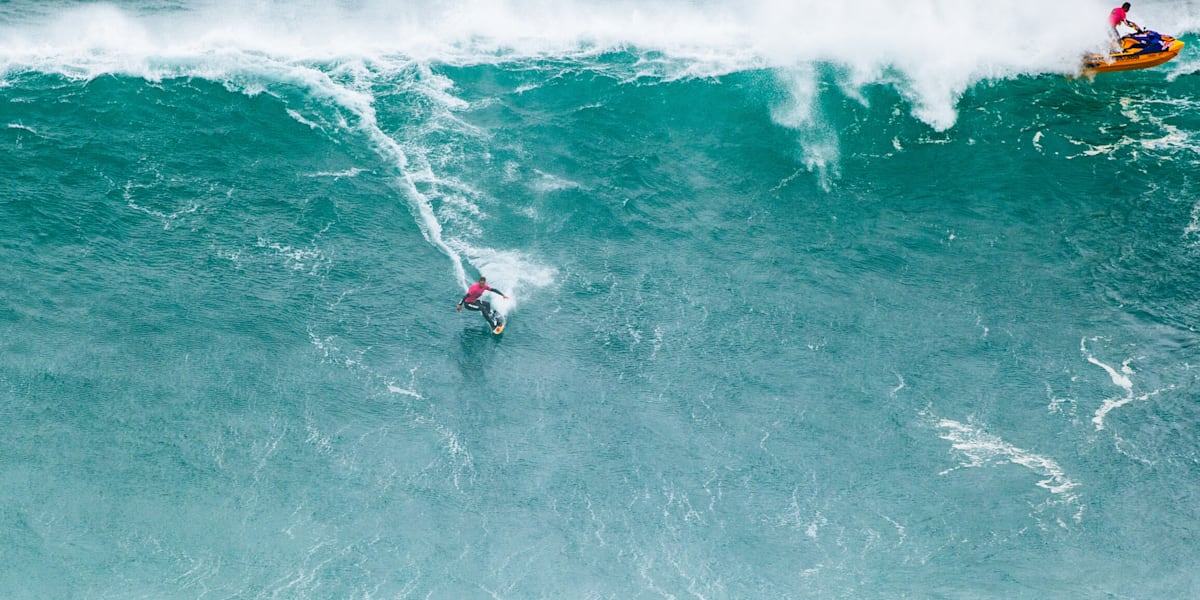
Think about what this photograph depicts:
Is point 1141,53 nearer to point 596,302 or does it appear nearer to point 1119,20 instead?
point 1119,20

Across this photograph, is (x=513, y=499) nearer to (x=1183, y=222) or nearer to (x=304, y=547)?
(x=304, y=547)

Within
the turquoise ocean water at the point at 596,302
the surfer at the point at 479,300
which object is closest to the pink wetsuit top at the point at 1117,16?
the turquoise ocean water at the point at 596,302

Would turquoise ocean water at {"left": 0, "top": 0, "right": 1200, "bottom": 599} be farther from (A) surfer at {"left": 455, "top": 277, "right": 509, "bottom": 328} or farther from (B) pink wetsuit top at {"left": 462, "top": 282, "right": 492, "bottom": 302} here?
(B) pink wetsuit top at {"left": 462, "top": 282, "right": 492, "bottom": 302}

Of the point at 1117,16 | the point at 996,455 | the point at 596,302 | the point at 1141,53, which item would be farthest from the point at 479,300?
the point at 1141,53

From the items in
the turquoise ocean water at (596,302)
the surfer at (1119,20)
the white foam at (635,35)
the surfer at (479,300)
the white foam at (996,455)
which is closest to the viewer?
the turquoise ocean water at (596,302)

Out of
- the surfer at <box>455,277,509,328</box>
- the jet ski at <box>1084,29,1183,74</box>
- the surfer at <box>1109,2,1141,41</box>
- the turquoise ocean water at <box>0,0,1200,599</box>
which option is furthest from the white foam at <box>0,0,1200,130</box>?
the surfer at <box>455,277,509,328</box>

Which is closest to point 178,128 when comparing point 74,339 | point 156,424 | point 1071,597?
point 74,339

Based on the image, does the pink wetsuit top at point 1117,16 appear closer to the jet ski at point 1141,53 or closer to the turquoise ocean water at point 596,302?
the jet ski at point 1141,53
